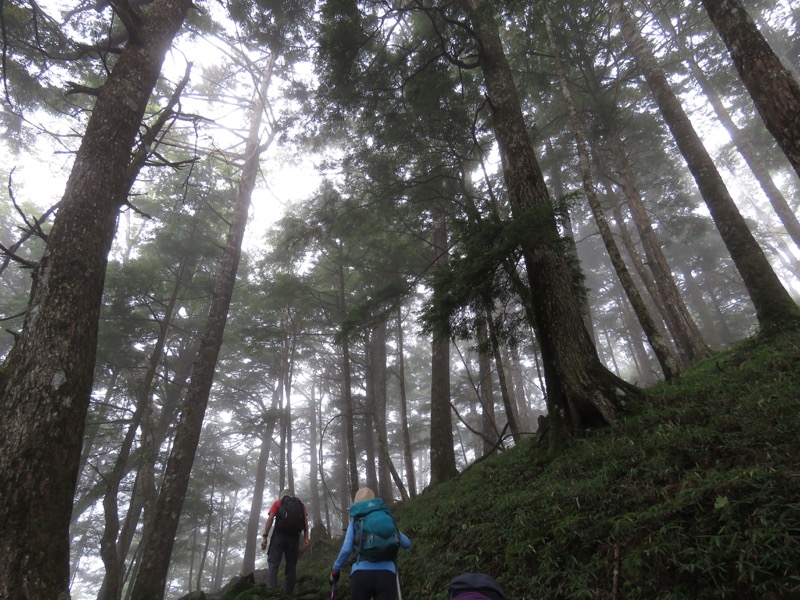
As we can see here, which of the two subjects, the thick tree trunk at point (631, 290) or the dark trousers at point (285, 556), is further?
the dark trousers at point (285, 556)

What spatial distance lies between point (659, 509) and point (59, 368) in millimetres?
5202

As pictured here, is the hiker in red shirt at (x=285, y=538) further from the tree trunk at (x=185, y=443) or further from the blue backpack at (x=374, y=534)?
the blue backpack at (x=374, y=534)

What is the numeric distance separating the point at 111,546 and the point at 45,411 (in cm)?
973

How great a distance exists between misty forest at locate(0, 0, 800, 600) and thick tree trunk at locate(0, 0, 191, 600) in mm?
17

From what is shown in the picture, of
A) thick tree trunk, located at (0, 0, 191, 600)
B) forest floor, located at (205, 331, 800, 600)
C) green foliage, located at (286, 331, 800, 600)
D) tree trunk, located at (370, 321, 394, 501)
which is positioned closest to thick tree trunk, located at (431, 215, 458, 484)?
forest floor, located at (205, 331, 800, 600)

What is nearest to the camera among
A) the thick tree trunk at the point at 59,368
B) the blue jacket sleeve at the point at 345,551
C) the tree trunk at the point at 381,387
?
the thick tree trunk at the point at 59,368

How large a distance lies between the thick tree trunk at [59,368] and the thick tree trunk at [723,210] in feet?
30.8

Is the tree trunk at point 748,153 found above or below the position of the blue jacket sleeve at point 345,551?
above

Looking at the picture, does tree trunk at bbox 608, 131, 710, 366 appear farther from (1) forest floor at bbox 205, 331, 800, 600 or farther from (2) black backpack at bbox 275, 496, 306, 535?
(2) black backpack at bbox 275, 496, 306, 535

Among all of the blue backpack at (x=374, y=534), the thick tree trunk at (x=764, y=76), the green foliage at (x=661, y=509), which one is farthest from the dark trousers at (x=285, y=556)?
the thick tree trunk at (x=764, y=76)

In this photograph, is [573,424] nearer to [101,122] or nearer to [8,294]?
[101,122]

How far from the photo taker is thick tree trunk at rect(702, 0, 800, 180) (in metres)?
4.11

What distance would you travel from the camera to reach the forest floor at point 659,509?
99.2 inches

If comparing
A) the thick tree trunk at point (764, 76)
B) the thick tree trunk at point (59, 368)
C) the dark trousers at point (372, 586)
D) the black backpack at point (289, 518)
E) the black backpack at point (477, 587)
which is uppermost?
the thick tree trunk at point (764, 76)
